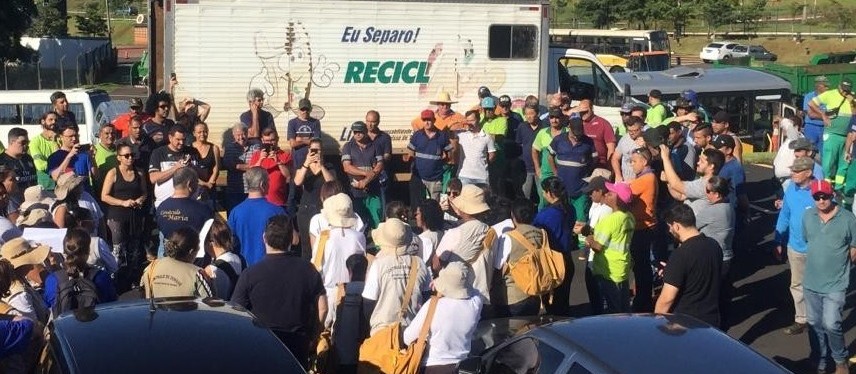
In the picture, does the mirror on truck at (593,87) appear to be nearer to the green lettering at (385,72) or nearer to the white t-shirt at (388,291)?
the green lettering at (385,72)

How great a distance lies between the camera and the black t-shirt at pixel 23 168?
10781 millimetres

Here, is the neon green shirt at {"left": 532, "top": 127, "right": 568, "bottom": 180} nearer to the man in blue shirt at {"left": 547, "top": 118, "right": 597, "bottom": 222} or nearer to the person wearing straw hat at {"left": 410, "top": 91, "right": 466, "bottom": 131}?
the man in blue shirt at {"left": 547, "top": 118, "right": 597, "bottom": 222}

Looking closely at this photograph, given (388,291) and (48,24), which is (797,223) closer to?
(388,291)

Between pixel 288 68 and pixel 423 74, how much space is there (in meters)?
2.05

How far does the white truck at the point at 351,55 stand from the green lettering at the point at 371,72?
0.01m

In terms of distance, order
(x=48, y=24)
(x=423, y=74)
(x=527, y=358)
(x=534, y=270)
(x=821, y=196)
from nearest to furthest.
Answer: (x=527, y=358) → (x=534, y=270) → (x=821, y=196) → (x=423, y=74) → (x=48, y=24)

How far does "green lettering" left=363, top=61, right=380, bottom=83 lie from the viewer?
1540cm

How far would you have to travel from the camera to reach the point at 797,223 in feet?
30.9

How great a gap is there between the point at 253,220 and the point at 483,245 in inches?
81.0

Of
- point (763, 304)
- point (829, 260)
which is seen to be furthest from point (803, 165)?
point (763, 304)

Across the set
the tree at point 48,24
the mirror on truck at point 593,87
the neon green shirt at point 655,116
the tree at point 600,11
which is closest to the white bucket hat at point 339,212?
the neon green shirt at point 655,116

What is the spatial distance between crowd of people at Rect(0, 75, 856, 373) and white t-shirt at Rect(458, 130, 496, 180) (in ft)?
0.08

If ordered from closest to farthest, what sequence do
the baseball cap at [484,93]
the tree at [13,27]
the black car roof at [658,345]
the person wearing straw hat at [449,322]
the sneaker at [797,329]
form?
the black car roof at [658,345] → the person wearing straw hat at [449,322] → the sneaker at [797,329] → the baseball cap at [484,93] → the tree at [13,27]

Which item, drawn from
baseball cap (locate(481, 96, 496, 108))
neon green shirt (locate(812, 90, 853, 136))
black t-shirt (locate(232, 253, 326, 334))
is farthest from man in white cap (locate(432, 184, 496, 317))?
neon green shirt (locate(812, 90, 853, 136))
